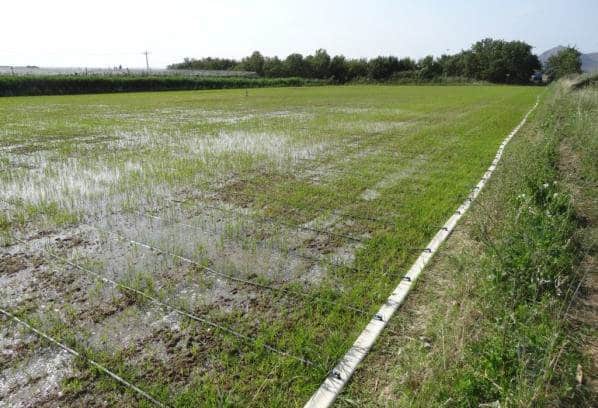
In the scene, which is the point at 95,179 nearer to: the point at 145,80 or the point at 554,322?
the point at 554,322

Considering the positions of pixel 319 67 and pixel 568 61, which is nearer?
pixel 568 61

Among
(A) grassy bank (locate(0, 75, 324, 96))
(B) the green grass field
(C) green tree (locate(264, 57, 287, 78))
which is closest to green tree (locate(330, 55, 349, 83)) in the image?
(C) green tree (locate(264, 57, 287, 78))

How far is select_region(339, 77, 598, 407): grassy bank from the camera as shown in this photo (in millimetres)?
2330

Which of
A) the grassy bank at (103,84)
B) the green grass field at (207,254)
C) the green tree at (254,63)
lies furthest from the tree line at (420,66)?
the green grass field at (207,254)

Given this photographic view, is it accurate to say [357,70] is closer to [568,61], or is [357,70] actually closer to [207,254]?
[568,61]

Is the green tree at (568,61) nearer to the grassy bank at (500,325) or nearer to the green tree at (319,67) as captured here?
the green tree at (319,67)

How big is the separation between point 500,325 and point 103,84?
40.5m

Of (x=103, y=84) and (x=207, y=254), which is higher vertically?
(x=103, y=84)

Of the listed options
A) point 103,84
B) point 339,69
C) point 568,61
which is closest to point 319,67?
point 339,69

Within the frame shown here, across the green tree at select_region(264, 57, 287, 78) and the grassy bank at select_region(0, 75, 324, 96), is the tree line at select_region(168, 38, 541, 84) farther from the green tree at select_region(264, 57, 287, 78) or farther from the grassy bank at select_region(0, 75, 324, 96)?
the grassy bank at select_region(0, 75, 324, 96)

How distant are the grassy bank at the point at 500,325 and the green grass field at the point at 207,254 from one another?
366mm

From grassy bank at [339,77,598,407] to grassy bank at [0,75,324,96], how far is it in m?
36.6

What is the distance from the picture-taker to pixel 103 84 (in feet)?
120

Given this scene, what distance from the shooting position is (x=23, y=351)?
2.86 meters
